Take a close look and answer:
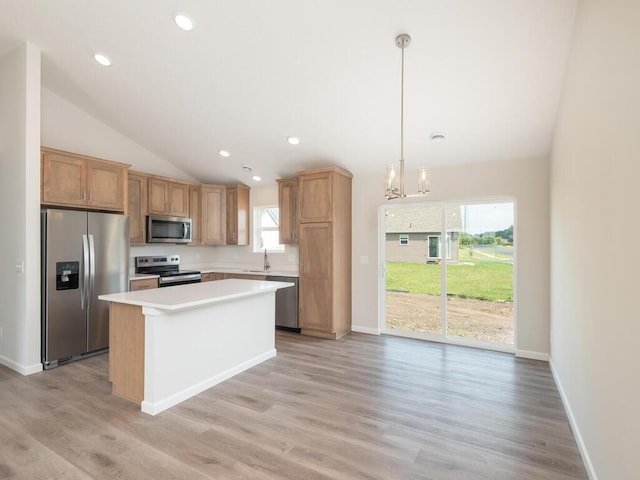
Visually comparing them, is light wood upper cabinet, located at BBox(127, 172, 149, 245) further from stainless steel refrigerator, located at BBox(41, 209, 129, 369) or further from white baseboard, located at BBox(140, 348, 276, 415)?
white baseboard, located at BBox(140, 348, 276, 415)

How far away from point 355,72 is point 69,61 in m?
3.13

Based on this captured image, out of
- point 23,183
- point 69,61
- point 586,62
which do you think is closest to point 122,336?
point 23,183

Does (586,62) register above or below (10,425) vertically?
above

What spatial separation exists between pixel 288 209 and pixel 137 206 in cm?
225

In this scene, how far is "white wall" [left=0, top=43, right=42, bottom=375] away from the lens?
346cm

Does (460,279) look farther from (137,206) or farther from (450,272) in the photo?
(137,206)

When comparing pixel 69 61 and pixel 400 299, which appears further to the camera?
pixel 400 299

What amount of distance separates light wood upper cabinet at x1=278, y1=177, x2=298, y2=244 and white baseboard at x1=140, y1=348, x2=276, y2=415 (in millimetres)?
2041

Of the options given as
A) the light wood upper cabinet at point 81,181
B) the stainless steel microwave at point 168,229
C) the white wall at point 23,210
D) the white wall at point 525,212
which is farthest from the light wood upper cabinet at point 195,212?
the white wall at point 525,212

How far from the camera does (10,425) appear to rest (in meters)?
2.47

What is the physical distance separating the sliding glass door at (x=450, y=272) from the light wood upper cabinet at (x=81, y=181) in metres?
3.68

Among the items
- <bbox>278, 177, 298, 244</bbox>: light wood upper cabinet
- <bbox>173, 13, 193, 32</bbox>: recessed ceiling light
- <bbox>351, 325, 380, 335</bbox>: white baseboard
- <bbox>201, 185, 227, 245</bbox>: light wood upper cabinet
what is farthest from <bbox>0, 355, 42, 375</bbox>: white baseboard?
<bbox>351, 325, 380, 335</bbox>: white baseboard

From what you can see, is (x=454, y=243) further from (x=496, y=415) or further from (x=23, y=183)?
(x=23, y=183)

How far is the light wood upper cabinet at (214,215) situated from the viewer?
5.94 m
